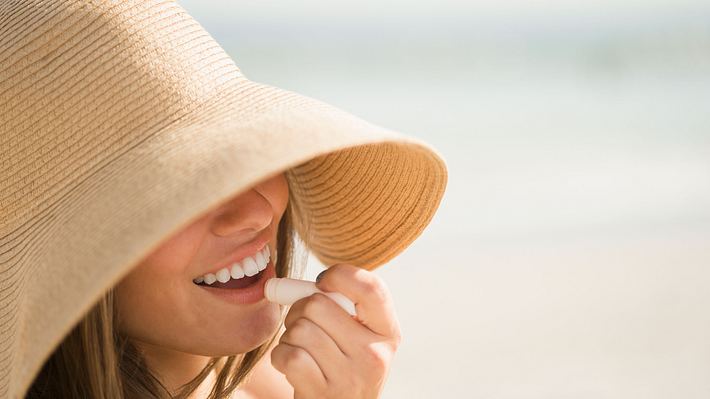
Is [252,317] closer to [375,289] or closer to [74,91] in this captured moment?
[375,289]

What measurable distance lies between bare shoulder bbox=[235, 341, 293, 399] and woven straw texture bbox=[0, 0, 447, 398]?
67 cm

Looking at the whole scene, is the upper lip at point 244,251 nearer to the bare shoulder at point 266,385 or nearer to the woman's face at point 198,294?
the woman's face at point 198,294

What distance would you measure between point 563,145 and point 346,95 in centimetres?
228

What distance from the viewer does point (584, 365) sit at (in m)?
2.99

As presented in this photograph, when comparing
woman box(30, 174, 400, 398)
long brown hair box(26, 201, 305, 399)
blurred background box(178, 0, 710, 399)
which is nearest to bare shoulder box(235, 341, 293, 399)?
long brown hair box(26, 201, 305, 399)

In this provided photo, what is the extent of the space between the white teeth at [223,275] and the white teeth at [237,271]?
0.01m

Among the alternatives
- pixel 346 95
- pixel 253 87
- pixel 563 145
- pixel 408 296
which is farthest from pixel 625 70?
pixel 253 87

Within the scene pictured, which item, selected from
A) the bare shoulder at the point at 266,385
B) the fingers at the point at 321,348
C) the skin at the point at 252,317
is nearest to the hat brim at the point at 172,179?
the skin at the point at 252,317

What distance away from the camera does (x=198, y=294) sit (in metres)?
1.32

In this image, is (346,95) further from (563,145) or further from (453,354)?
(453,354)

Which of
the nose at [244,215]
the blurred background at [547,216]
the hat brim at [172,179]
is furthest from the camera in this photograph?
the blurred background at [547,216]

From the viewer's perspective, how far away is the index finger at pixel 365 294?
1.29 m

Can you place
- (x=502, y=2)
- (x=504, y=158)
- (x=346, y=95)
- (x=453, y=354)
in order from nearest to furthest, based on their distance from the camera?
(x=453, y=354) < (x=504, y=158) < (x=346, y=95) < (x=502, y=2)

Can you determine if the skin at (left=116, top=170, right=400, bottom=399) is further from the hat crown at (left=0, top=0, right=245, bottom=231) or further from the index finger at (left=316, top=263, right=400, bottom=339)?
the hat crown at (left=0, top=0, right=245, bottom=231)
